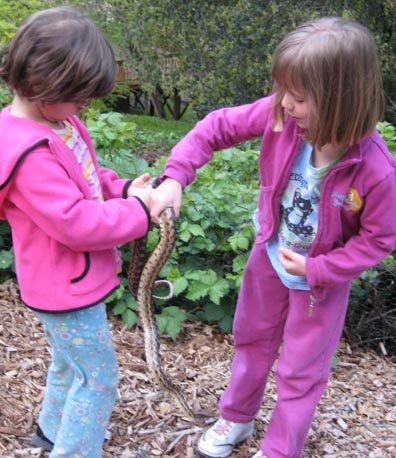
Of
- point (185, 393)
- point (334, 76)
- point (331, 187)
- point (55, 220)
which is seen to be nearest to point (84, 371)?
point (55, 220)

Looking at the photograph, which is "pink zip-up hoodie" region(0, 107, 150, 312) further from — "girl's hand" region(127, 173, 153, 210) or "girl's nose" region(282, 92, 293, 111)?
"girl's nose" region(282, 92, 293, 111)

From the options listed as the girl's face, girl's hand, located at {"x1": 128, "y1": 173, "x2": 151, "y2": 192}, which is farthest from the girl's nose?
girl's hand, located at {"x1": 128, "y1": 173, "x2": 151, "y2": 192}

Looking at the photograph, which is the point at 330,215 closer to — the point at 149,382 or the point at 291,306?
the point at 291,306

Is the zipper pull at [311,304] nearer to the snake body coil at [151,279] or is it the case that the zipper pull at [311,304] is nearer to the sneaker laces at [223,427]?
the snake body coil at [151,279]

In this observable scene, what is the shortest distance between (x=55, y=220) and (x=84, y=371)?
625 millimetres

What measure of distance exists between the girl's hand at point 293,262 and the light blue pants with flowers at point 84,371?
670mm

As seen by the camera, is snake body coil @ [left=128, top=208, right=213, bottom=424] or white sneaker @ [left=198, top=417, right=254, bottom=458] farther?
white sneaker @ [left=198, top=417, right=254, bottom=458]

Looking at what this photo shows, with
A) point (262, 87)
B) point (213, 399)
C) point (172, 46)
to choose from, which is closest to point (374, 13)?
point (262, 87)

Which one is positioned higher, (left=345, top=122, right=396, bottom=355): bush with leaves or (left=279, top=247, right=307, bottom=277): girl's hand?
(left=279, top=247, right=307, bottom=277): girl's hand

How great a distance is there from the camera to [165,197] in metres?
2.42

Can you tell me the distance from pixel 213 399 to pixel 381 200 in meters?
1.61

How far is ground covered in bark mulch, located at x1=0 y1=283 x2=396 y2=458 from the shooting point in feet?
10.0

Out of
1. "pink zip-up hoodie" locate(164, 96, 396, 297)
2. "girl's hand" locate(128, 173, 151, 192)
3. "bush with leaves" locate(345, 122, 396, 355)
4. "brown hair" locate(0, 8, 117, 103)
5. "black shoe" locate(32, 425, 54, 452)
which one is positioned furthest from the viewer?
"bush with leaves" locate(345, 122, 396, 355)

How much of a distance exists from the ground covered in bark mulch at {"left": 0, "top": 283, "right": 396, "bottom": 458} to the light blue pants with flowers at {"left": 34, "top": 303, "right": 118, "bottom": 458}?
1.63ft
